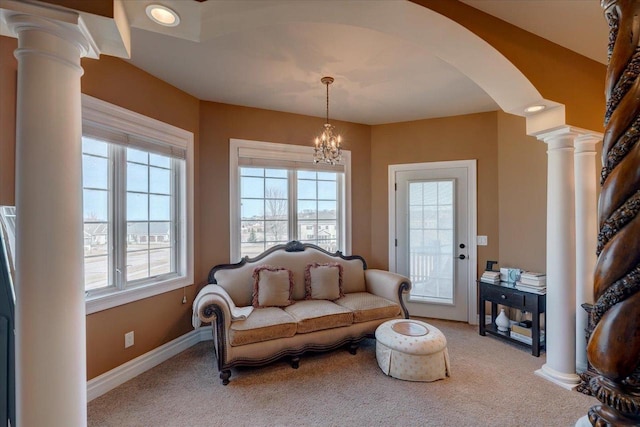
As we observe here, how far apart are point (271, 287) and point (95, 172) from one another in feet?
6.10

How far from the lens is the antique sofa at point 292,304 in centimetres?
262

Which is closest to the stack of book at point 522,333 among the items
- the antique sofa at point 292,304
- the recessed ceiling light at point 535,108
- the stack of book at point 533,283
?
the stack of book at point 533,283

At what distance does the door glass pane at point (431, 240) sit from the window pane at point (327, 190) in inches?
41.4

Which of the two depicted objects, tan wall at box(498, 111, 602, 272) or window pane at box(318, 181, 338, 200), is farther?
window pane at box(318, 181, 338, 200)

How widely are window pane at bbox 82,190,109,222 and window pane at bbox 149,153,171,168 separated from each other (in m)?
0.55

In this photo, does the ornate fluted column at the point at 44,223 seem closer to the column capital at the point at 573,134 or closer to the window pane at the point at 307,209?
the window pane at the point at 307,209

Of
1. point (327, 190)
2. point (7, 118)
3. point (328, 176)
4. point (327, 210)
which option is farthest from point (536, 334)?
point (7, 118)

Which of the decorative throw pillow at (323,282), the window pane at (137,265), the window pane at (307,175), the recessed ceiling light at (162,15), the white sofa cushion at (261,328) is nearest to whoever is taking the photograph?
the recessed ceiling light at (162,15)

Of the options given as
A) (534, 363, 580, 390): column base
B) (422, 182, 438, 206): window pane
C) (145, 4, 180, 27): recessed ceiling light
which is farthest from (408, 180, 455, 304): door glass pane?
(145, 4, 180, 27): recessed ceiling light

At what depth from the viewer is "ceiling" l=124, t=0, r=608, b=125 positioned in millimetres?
1627

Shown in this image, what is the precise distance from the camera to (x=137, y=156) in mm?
2869

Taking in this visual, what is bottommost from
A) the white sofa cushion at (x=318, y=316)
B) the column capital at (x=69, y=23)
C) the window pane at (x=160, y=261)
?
the white sofa cushion at (x=318, y=316)

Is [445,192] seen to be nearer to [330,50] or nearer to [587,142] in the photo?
[587,142]

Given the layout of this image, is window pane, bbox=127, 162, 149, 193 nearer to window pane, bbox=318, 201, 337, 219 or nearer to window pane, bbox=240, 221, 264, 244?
window pane, bbox=240, 221, 264, 244
